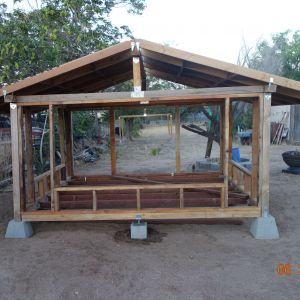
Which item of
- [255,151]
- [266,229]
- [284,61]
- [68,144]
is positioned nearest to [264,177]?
[255,151]

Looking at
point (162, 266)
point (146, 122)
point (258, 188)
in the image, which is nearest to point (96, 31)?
point (258, 188)

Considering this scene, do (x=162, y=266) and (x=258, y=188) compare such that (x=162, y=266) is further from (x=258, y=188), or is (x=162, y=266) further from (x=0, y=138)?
(x=0, y=138)

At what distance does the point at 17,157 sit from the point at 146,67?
3551 mm

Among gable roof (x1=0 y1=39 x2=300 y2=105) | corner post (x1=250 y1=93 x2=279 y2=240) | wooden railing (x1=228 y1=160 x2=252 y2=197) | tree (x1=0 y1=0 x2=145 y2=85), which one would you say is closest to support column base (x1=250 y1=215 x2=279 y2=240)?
corner post (x1=250 y1=93 x2=279 y2=240)

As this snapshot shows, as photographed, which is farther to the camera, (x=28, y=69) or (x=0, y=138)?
(x=0, y=138)

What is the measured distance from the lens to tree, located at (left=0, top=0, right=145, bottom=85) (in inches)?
369

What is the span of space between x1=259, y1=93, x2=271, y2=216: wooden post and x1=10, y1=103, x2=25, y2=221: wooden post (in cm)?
410

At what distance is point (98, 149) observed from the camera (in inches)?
731

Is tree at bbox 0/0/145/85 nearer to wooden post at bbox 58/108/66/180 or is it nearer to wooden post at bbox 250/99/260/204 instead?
wooden post at bbox 58/108/66/180

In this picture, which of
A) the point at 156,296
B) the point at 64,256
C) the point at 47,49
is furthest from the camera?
the point at 47,49

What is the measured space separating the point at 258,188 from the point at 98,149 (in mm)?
13912

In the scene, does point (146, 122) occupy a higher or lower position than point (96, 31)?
lower

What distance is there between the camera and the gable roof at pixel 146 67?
5098mm

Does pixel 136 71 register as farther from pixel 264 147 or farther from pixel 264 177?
pixel 264 177
